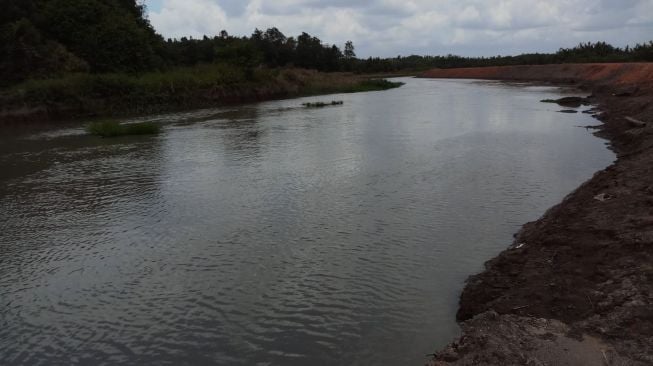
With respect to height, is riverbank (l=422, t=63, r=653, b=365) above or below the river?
above

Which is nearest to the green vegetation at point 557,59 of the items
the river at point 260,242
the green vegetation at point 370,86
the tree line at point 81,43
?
the tree line at point 81,43

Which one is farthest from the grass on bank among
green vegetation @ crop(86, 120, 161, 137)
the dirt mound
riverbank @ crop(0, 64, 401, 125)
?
the dirt mound

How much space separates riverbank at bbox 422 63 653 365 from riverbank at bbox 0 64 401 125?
3053 centimetres

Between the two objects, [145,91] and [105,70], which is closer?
[145,91]

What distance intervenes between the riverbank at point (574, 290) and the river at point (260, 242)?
563mm

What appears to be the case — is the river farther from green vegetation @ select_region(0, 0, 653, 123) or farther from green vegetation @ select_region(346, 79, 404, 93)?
green vegetation @ select_region(346, 79, 404, 93)

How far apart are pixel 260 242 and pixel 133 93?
29.6m

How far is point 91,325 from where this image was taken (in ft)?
20.5

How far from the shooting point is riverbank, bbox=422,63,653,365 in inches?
174

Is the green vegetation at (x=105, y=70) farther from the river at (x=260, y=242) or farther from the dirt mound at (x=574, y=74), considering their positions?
the river at (x=260, y=242)

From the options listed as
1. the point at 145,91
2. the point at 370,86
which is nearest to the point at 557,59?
the point at 370,86

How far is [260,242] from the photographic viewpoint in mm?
8773

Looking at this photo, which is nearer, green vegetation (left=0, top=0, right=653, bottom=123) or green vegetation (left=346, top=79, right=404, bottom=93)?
green vegetation (left=0, top=0, right=653, bottom=123)

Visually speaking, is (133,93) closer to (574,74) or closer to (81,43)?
(81,43)
